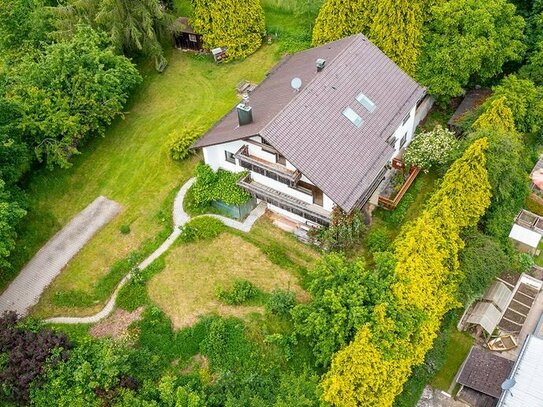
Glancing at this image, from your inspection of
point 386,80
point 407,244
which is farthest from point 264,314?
point 386,80

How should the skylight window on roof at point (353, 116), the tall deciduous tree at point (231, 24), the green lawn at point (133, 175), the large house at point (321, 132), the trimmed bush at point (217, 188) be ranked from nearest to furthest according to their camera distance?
the large house at point (321, 132), the skylight window on roof at point (353, 116), the green lawn at point (133, 175), the trimmed bush at point (217, 188), the tall deciduous tree at point (231, 24)

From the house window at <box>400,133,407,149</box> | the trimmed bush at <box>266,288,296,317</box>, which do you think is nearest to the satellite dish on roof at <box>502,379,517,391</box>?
the trimmed bush at <box>266,288,296,317</box>

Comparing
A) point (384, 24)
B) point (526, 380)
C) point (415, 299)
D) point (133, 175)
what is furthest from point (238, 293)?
point (384, 24)

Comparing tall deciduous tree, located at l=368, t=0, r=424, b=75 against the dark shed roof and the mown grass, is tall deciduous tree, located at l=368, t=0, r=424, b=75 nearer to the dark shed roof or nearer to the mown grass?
the dark shed roof

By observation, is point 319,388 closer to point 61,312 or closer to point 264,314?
point 264,314

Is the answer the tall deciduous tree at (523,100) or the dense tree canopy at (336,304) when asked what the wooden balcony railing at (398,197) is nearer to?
the dense tree canopy at (336,304)

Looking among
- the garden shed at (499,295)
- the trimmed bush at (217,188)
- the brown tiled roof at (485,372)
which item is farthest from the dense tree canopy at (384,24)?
the brown tiled roof at (485,372)
